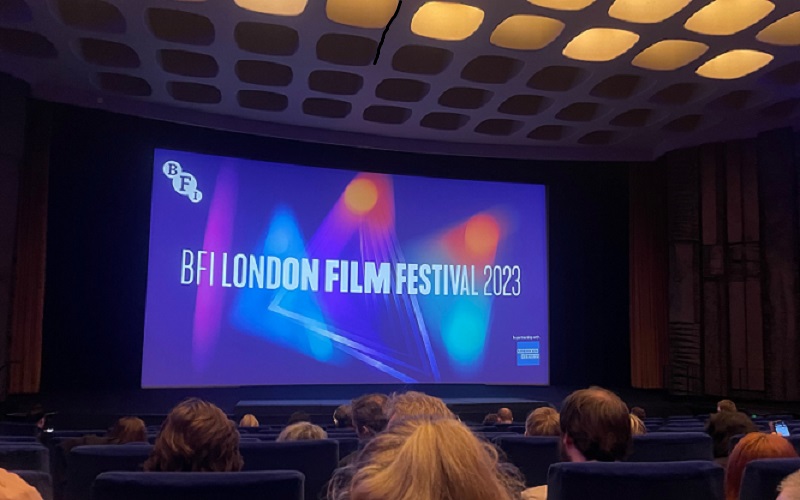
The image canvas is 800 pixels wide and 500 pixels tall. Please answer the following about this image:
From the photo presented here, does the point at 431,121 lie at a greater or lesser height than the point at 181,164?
greater

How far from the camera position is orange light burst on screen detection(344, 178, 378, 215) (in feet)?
36.5

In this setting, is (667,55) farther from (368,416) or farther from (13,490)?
(13,490)

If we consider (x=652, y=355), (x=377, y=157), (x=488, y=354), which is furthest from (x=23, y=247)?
(x=652, y=355)

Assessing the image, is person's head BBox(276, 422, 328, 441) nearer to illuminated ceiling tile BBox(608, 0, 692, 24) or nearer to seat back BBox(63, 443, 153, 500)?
seat back BBox(63, 443, 153, 500)

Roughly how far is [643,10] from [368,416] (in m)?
6.88

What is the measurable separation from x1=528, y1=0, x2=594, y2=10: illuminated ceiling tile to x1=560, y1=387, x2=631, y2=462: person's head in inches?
262

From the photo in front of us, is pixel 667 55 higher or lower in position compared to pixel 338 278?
higher

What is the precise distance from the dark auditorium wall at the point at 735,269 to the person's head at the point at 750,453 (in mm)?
9751

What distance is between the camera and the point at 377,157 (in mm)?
12102

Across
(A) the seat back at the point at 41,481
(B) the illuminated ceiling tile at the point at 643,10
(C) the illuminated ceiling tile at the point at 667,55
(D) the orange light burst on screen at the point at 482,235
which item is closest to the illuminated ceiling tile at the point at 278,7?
(B) the illuminated ceiling tile at the point at 643,10

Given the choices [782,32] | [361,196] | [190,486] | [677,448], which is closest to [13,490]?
[190,486]

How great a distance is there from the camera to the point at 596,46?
9359 mm

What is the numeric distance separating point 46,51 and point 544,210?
841 cm

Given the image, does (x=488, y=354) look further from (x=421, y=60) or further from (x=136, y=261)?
(x=136, y=261)
